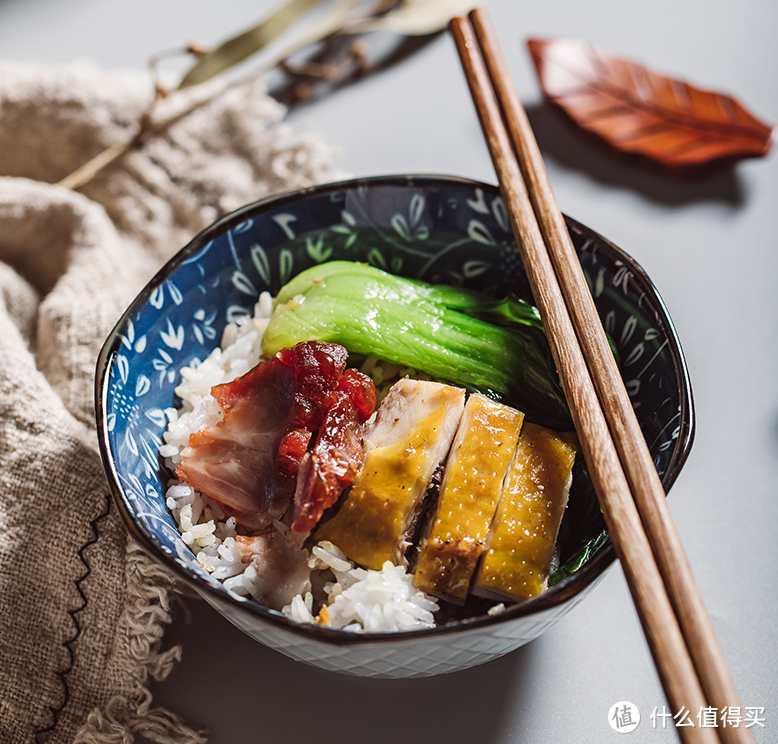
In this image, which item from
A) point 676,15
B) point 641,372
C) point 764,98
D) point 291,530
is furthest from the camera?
point 676,15

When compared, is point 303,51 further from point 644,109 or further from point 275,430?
point 275,430

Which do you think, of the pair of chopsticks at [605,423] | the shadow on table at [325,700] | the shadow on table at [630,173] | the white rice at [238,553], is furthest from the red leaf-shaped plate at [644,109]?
the shadow on table at [325,700]

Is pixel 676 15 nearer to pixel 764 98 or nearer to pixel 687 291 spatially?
pixel 764 98

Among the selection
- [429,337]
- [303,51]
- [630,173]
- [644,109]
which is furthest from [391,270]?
[303,51]

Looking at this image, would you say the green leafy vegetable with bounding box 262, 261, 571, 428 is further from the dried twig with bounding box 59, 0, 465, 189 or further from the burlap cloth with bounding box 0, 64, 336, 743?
the dried twig with bounding box 59, 0, 465, 189

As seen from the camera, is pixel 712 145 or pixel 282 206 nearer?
pixel 282 206

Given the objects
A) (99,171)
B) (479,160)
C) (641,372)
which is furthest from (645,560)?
(99,171)

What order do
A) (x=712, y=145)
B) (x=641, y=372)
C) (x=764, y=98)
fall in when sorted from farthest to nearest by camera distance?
(x=764, y=98) → (x=712, y=145) → (x=641, y=372)
